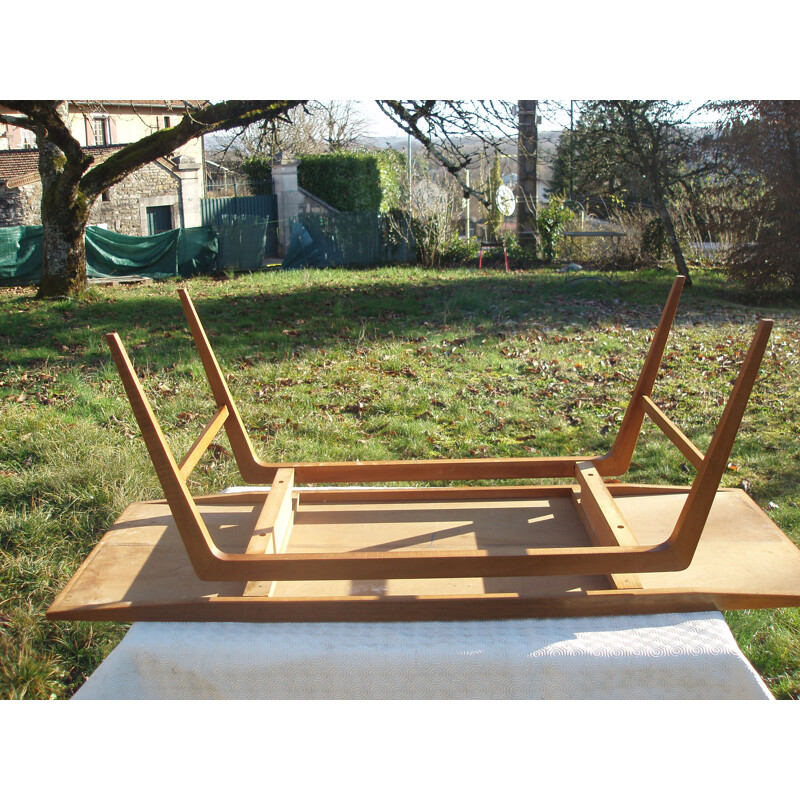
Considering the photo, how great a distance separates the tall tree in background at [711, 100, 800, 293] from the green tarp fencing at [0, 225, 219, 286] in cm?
1207

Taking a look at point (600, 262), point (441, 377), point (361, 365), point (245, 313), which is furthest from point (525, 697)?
point (600, 262)

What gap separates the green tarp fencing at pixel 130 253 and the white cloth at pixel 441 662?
55.0 ft

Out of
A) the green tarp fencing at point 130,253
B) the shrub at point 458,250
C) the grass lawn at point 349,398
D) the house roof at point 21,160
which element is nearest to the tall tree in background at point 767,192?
the grass lawn at point 349,398

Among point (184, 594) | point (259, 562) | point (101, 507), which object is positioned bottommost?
Result: point (101, 507)

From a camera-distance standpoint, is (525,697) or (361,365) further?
(361,365)

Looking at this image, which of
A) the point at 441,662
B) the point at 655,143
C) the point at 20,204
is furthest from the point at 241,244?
the point at 441,662

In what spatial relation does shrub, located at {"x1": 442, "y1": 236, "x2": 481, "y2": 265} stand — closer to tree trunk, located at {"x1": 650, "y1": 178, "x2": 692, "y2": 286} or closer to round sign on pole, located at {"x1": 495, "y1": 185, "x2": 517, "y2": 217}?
round sign on pole, located at {"x1": 495, "y1": 185, "x2": 517, "y2": 217}

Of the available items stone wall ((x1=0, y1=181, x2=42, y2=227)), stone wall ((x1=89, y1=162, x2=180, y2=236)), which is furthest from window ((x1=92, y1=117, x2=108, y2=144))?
stone wall ((x1=0, y1=181, x2=42, y2=227))

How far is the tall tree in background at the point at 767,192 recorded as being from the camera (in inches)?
495

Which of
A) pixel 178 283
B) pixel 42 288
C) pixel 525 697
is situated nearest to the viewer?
pixel 525 697

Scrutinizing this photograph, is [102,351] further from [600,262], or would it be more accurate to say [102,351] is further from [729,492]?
[600,262]

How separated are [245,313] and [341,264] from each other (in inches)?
367

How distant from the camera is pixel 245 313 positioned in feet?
33.8

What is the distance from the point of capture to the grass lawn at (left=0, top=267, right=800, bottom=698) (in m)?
3.29
